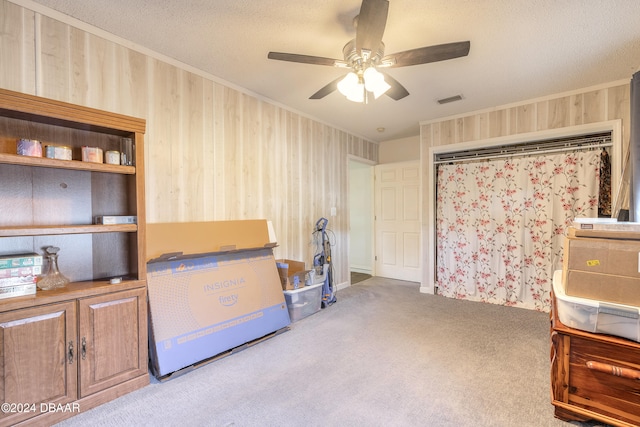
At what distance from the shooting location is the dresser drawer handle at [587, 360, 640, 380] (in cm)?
140

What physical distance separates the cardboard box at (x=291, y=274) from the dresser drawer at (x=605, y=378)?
231cm

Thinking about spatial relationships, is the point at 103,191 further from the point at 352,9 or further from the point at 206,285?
the point at 352,9

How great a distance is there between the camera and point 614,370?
4.73ft

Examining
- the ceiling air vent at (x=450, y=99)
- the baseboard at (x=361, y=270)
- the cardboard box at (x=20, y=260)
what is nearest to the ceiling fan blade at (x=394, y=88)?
the ceiling air vent at (x=450, y=99)

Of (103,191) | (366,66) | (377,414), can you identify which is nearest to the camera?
(377,414)

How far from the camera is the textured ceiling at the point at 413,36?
185 centimetres

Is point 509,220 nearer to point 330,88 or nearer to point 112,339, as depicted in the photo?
point 330,88

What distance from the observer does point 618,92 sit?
115 inches

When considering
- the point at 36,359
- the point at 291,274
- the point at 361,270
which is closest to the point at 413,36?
the point at 291,274

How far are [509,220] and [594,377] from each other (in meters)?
2.38

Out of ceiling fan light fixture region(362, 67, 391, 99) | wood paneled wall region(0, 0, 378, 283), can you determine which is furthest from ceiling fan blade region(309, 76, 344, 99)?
wood paneled wall region(0, 0, 378, 283)

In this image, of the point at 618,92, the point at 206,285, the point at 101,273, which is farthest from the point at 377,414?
the point at 618,92

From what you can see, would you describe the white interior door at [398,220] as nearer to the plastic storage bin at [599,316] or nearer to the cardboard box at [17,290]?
the plastic storage bin at [599,316]

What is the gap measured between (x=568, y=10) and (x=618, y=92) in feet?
5.80
